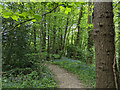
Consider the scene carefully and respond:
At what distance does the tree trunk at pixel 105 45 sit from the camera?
2.72 feet

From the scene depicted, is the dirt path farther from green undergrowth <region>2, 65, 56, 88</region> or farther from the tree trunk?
the tree trunk

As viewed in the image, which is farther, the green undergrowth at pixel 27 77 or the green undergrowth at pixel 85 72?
the green undergrowth at pixel 85 72

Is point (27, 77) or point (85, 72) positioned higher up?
point (27, 77)

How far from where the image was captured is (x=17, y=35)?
5930 mm

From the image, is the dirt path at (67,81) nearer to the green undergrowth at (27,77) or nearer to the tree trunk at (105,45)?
the green undergrowth at (27,77)

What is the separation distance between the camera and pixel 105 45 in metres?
0.85

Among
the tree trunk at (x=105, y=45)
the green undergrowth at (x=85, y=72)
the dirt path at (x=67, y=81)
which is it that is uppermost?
the tree trunk at (x=105, y=45)

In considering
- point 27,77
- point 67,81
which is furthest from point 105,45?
point 27,77

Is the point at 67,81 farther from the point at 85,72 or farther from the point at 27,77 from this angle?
the point at 27,77

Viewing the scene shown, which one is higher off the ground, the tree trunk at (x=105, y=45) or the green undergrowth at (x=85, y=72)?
the tree trunk at (x=105, y=45)

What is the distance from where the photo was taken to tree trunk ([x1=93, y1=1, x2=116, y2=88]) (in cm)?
83

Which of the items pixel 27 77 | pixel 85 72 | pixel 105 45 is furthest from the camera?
pixel 85 72

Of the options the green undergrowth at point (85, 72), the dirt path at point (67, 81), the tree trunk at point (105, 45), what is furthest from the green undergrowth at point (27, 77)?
the tree trunk at point (105, 45)

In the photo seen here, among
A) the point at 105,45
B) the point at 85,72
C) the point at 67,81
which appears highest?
the point at 105,45
